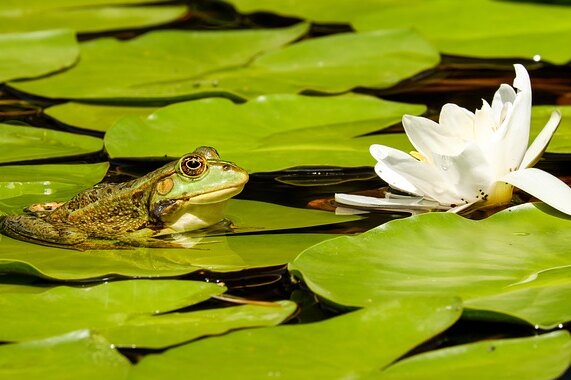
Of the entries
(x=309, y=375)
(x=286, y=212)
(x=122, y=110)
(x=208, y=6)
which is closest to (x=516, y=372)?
(x=309, y=375)

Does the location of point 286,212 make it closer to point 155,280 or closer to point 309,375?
point 155,280

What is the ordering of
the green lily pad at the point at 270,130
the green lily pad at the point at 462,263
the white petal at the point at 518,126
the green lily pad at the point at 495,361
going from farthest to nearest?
the green lily pad at the point at 270,130, the white petal at the point at 518,126, the green lily pad at the point at 462,263, the green lily pad at the point at 495,361

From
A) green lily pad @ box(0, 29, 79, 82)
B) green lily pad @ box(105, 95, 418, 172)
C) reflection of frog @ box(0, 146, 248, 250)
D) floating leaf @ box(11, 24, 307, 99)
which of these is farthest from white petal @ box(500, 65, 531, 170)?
green lily pad @ box(0, 29, 79, 82)

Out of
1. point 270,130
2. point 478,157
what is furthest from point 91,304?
point 270,130

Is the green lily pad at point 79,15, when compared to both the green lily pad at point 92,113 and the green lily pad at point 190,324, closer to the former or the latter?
the green lily pad at point 92,113

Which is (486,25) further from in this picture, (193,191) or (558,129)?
(193,191)

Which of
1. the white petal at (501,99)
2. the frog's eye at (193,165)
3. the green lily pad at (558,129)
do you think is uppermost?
the white petal at (501,99)

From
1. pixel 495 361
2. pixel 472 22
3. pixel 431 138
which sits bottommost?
pixel 495 361

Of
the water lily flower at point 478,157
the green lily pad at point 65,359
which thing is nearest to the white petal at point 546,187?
the water lily flower at point 478,157
